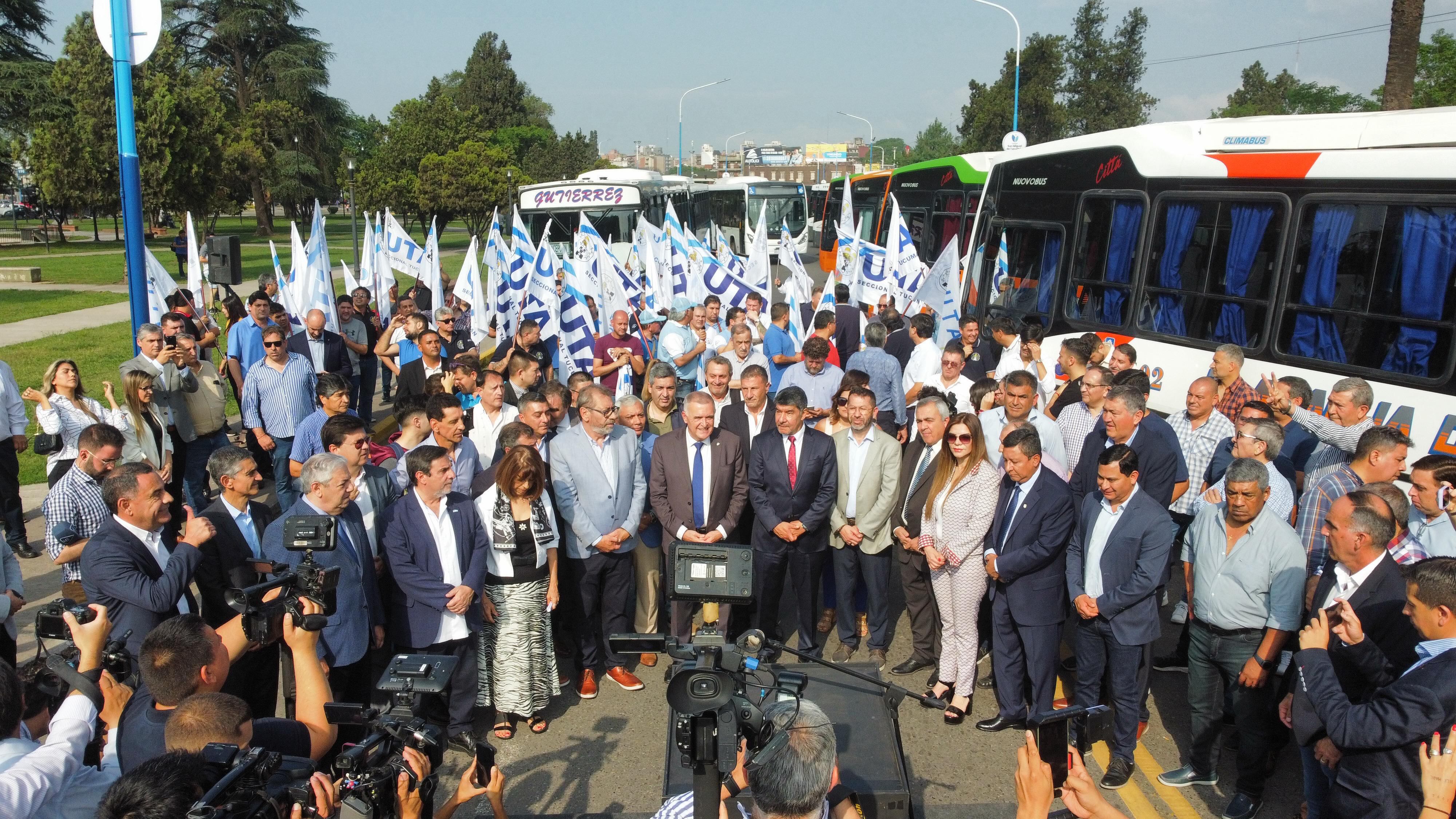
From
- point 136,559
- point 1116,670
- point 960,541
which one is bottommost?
point 1116,670

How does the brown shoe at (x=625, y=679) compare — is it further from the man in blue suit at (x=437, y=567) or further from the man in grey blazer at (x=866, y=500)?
the man in grey blazer at (x=866, y=500)

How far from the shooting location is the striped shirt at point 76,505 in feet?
18.9

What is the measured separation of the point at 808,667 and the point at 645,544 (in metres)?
2.19

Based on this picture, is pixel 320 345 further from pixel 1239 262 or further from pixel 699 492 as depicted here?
pixel 1239 262

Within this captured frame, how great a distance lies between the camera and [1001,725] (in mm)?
5695

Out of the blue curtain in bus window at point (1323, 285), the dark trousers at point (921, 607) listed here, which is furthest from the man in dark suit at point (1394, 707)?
the blue curtain in bus window at point (1323, 285)

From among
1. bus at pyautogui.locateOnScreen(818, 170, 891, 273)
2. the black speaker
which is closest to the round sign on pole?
the black speaker

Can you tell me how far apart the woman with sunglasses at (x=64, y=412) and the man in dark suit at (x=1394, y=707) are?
7846mm

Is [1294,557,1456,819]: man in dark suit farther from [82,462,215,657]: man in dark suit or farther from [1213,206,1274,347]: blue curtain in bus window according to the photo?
[1213,206,1274,347]: blue curtain in bus window

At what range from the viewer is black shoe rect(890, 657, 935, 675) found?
257 inches

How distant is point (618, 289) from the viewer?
1114 cm

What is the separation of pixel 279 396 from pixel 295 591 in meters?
5.27

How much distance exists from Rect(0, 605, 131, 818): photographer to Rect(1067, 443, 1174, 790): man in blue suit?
4477mm

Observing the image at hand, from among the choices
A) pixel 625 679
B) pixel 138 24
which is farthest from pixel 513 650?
pixel 138 24
